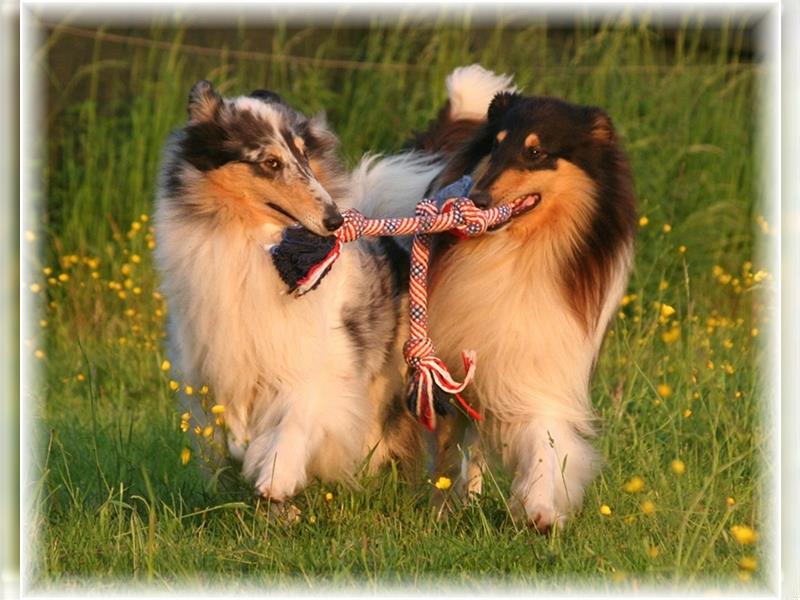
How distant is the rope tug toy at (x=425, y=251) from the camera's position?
492 cm

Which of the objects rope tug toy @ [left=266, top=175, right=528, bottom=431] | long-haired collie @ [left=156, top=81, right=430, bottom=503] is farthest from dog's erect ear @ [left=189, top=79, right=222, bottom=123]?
rope tug toy @ [left=266, top=175, right=528, bottom=431]

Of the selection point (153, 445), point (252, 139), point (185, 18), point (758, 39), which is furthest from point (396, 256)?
point (758, 39)

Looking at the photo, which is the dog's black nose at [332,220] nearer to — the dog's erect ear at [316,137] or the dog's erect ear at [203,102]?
the dog's erect ear at [316,137]

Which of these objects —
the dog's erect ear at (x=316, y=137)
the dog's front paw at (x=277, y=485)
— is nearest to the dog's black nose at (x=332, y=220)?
the dog's erect ear at (x=316, y=137)

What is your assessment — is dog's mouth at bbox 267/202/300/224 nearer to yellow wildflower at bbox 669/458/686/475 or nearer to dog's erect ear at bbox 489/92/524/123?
dog's erect ear at bbox 489/92/524/123

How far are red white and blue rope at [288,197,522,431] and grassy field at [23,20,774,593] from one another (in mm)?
380

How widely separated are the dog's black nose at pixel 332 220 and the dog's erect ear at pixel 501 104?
2.91ft

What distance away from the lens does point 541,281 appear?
5.08 meters

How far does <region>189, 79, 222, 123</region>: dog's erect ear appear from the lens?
480 centimetres

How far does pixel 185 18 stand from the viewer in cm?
935

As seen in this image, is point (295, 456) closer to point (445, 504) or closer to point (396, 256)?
point (445, 504)

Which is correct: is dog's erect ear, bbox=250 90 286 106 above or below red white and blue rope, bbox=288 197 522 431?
above

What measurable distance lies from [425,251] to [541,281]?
1.58ft

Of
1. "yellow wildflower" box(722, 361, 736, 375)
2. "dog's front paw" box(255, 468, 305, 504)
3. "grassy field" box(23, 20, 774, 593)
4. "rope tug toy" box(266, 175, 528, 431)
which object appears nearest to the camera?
"grassy field" box(23, 20, 774, 593)
